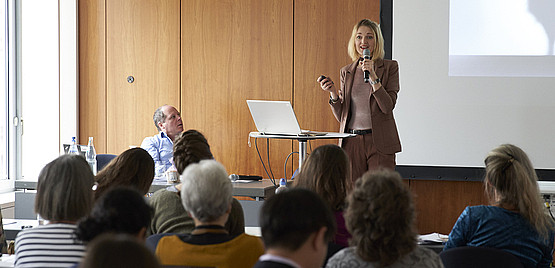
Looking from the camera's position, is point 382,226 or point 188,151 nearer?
point 382,226

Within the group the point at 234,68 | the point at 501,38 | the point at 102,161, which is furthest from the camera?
the point at 234,68

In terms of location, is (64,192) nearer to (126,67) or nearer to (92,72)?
(126,67)

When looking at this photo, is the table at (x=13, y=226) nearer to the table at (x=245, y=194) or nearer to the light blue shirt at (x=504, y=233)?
the table at (x=245, y=194)

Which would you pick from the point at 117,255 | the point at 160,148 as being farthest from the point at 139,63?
the point at 117,255

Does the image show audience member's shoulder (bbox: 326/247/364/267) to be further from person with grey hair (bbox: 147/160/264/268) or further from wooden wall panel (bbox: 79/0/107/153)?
wooden wall panel (bbox: 79/0/107/153)

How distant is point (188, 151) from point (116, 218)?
1139mm

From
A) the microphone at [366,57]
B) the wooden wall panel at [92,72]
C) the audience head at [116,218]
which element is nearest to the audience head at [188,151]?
the audience head at [116,218]

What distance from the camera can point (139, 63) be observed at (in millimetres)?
5430

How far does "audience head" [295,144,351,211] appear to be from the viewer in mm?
2357

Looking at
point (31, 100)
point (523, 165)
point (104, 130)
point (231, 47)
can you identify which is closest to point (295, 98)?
point (231, 47)

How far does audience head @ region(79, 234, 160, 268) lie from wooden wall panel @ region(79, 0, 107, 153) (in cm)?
474

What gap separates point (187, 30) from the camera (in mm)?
5344

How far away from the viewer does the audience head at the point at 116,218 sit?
4.96 ft

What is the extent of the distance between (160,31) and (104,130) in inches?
42.1
